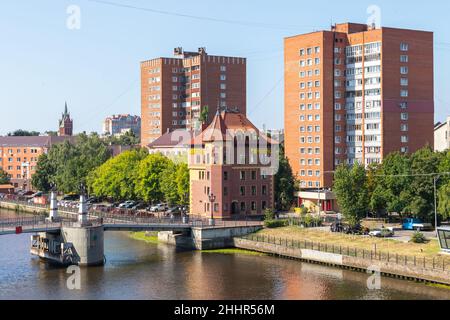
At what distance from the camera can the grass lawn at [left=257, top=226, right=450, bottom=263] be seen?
209ft

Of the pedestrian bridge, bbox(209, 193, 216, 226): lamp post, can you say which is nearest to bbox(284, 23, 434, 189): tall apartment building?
bbox(209, 193, 216, 226): lamp post

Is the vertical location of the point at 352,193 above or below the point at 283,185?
below

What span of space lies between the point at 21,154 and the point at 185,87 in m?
51.3

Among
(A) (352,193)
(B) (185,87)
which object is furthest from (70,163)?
(A) (352,193)

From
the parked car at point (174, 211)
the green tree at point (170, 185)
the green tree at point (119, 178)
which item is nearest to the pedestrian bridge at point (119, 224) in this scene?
the parked car at point (174, 211)

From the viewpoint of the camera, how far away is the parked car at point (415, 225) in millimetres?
76875

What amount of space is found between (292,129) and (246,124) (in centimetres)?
2762

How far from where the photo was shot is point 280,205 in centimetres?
9962

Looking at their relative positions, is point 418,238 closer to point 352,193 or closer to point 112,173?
point 352,193

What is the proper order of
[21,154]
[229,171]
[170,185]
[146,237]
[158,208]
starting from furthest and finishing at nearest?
[21,154] < [158,208] < [170,185] < [146,237] < [229,171]

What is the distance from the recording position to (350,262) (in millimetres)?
65312

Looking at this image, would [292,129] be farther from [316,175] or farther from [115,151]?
[115,151]

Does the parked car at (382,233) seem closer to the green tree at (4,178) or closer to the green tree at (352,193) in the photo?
the green tree at (352,193)

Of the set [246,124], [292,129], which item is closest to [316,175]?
[292,129]
